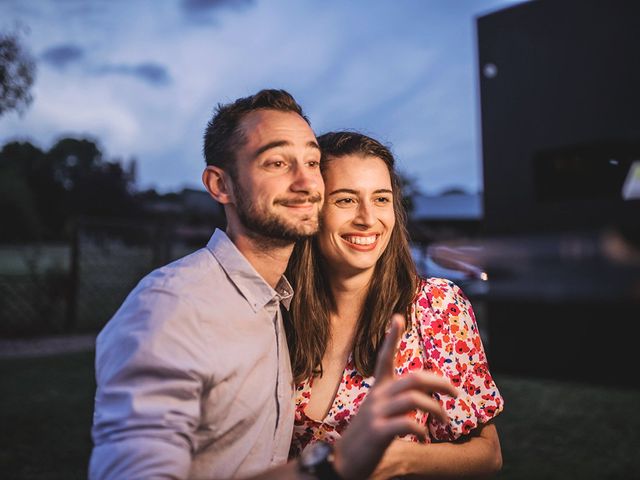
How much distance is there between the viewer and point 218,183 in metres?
1.89

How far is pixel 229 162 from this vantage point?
6.09 ft

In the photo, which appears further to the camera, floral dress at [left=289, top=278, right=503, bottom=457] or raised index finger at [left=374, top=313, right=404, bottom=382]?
floral dress at [left=289, top=278, right=503, bottom=457]

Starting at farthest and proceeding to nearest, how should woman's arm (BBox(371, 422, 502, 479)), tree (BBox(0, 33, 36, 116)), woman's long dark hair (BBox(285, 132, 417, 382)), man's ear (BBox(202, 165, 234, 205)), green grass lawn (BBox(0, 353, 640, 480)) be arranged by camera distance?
tree (BBox(0, 33, 36, 116)), green grass lawn (BBox(0, 353, 640, 480)), woman's long dark hair (BBox(285, 132, 417, 382)), man's ear (BBox(202, 165, 234, 205)), woman's arm (BBox(371, 422, 502, 479))

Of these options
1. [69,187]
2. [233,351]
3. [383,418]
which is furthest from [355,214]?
[69,187]

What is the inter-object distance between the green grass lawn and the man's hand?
9.03 ft

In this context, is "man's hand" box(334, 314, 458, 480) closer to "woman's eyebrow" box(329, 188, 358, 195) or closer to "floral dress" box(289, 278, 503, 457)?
"floral dress" box(289, 278, 503, 457)

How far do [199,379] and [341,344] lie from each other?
2.74 feet

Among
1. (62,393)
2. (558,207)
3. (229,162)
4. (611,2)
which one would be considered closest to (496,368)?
(558,207)

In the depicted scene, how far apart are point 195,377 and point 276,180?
0.74 meters

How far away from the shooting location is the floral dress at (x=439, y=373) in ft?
5.93

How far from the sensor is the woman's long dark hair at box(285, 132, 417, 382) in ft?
6.49

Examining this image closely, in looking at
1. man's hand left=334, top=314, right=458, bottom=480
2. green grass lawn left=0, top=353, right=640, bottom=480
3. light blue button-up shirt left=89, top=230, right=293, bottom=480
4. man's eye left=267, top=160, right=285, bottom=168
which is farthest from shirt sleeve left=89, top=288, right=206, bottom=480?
green grass lawn left=0, top=353, right=640, bottom=480

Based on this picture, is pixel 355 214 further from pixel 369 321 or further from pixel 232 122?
pixel 232 122

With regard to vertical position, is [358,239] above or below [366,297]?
above
